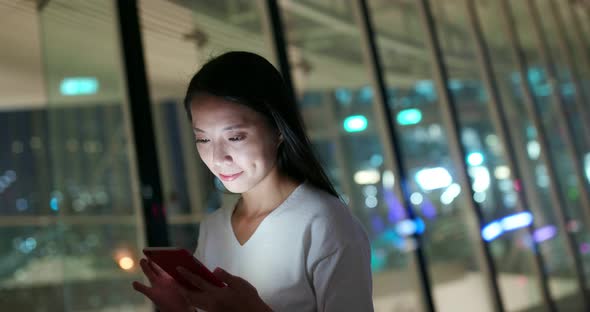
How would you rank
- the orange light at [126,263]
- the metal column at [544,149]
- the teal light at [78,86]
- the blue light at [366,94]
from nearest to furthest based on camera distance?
the teal light at [78,86] → the orange light at [126,263] → the blue light at [366,94] → the metal column at [544,149]

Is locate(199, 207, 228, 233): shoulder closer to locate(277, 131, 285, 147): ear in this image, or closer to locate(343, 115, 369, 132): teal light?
locate(277, 131, 285, 147): ear

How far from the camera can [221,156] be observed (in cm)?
121

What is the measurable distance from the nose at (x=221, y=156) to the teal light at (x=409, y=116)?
332 centimetres

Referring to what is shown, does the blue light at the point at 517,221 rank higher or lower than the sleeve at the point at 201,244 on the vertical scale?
lower

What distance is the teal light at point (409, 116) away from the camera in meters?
4.41

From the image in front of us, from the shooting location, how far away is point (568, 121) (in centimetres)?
778

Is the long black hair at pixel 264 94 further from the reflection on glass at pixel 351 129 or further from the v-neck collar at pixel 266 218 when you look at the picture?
the reflection on glass at pixel 351 129

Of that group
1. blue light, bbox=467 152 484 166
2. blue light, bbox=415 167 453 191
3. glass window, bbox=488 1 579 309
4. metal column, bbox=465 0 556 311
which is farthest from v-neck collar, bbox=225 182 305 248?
glass window, bbox=488 1 579 309

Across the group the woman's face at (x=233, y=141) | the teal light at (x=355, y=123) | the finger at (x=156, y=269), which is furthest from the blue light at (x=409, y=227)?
the finger at (x=156, y=269)

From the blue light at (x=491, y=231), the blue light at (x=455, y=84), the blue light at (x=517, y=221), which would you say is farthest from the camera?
the blue light at (x=517, y=221)

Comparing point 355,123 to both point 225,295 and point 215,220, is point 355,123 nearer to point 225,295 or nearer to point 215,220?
point 215,220

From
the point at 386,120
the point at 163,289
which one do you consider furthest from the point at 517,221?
the point at 163,289

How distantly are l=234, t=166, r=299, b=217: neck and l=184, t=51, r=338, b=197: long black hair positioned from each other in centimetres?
2

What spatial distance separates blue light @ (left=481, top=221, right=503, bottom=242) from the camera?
16.0 feet
